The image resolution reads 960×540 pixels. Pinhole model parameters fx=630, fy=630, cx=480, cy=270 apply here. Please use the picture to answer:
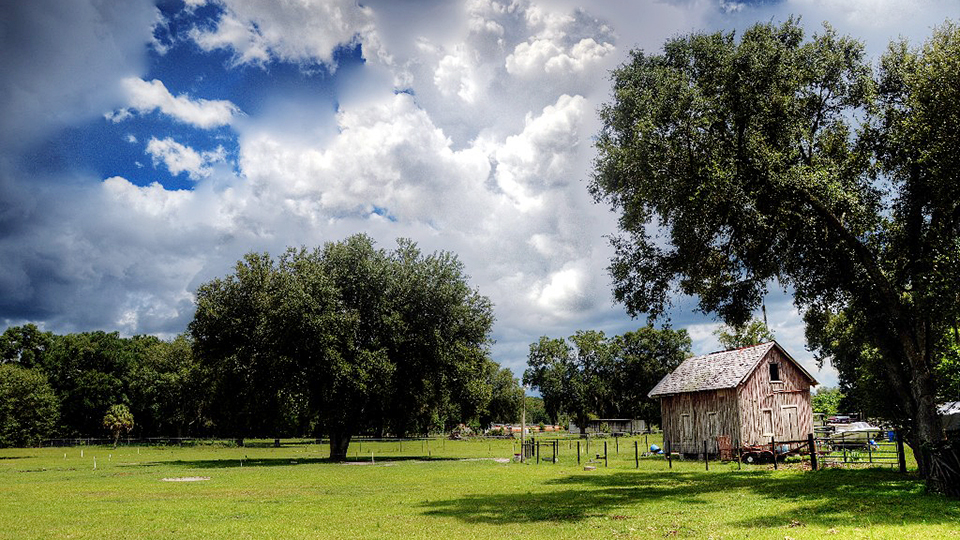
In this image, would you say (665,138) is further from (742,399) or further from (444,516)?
(742,399)

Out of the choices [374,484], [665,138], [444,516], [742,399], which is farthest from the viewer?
[742,399]

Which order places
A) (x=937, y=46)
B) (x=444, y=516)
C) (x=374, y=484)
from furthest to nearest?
(x=374, y=484), (x=937, y=46), (x=444, y=516)

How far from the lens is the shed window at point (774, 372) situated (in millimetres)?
46375

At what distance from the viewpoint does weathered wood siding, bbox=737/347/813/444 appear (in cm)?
4419

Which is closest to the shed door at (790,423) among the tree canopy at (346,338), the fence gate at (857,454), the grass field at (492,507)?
the fence gate at (857,454)

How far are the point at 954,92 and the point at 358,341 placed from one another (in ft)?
129

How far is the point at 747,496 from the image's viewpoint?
21484mm

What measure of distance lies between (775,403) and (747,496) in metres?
27.4

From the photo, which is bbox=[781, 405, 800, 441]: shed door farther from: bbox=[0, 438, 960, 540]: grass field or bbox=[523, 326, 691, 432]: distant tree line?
bbox=[523, 326, 691, 432]: distant tree line

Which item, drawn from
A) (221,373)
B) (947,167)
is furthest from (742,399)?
(221,373)

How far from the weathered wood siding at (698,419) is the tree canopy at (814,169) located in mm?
18652

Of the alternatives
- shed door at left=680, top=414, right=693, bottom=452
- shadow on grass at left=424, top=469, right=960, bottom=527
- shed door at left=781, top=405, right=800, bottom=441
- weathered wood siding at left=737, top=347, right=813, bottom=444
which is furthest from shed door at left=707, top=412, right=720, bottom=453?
shadow on grass at left=424, top=469, right=960, bottom=527

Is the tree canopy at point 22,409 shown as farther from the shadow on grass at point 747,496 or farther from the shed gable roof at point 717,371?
the shadow on grass at point 747,496

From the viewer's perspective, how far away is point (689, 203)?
2377 centimetres
